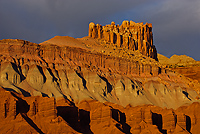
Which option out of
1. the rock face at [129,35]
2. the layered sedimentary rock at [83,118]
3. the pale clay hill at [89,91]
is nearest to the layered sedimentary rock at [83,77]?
the pale clay hill at [89,91]

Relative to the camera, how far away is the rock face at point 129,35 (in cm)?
16975

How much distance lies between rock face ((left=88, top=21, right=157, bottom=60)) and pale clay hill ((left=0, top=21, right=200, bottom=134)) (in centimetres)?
398

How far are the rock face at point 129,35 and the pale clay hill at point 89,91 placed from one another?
3.98 m

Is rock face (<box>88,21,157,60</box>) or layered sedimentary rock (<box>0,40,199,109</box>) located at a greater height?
rock face (<box>88,21,157,60</box>)

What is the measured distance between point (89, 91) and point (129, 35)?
61.6 m

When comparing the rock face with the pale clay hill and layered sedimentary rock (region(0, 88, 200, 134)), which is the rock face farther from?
layered sedimentary rock (region(0, 88, 200, 134))

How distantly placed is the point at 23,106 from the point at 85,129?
13147mm

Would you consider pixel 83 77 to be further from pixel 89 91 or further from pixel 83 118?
pixel 83 118

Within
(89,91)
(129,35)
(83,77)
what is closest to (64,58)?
(83,77)

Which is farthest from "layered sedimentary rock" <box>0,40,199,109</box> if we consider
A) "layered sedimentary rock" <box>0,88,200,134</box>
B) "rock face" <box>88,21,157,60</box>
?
"rock face" <box>88,21,157,60</box>

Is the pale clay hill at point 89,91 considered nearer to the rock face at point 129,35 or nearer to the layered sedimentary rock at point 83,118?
the layered sedimentary rock at point 83,118

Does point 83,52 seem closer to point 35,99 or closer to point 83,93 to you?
point 83,93

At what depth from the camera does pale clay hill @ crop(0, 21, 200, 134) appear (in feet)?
278

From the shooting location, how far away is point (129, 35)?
577ft
